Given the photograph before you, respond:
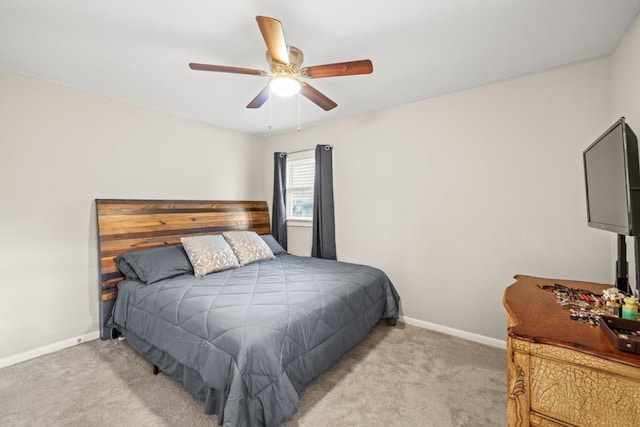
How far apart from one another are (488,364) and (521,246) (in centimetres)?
104

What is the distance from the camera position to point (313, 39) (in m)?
1.84

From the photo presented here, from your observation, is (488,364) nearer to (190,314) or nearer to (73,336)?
(190,314)

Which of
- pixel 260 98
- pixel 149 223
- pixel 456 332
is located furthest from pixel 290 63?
pixel 456 332

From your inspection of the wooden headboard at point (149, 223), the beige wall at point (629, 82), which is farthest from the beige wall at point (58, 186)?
the beige wall at point (629, 82)

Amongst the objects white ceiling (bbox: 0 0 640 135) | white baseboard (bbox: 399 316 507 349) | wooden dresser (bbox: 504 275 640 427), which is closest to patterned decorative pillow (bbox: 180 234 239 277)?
white ceiling (bbox: 0 0 640 135)

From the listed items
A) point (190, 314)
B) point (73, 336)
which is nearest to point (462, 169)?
point (190, 314)

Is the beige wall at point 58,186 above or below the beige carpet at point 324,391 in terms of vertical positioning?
above

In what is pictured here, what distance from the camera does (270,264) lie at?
314 centimetres

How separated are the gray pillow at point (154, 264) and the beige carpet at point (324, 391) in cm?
70

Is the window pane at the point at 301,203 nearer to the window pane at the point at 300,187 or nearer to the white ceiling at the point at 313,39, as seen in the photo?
the window pane at the point at 300,187

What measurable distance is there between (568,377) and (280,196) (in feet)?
11.6

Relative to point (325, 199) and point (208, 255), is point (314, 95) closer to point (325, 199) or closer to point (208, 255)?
point (325, 199)

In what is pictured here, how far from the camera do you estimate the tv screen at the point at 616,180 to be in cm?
116

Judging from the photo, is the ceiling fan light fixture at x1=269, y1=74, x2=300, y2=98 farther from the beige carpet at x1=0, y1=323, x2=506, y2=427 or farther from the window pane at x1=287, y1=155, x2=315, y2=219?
the beige carpet at x1=0, y1=323, x2=506, y2=427
